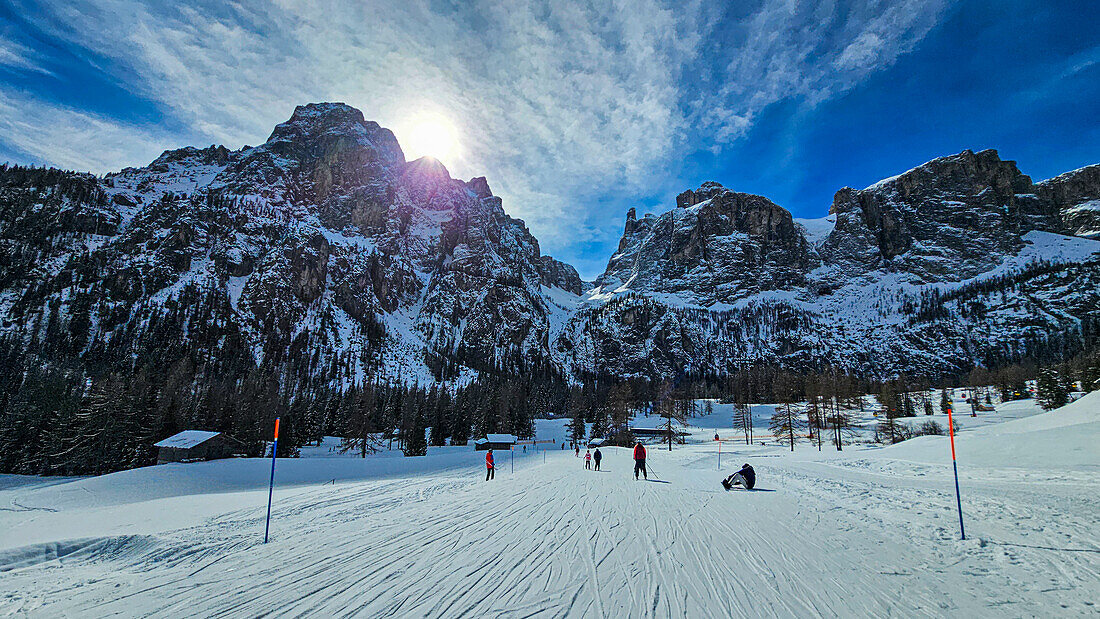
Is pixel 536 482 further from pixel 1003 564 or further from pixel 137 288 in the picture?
pixel 137 288

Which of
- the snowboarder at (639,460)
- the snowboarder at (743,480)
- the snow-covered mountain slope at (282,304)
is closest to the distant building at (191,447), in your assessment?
the snowboarder at (639,460)

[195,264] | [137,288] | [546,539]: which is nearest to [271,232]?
[195,264]

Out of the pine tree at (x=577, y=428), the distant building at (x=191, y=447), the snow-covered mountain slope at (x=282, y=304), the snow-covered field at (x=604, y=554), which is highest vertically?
the snow-covered mountain slope at (x=282, y=304)

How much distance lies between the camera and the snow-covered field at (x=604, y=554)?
517cm

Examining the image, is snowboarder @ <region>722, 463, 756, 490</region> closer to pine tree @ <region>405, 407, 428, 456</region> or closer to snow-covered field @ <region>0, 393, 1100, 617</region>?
snow-covered field @ <region>0, 393, 1100, 617</region>

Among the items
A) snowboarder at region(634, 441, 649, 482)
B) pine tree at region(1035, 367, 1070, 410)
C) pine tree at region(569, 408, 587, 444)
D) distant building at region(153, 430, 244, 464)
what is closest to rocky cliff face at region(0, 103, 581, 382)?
pine tree at region(569, 408, 587, 444)

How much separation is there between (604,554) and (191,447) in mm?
43858

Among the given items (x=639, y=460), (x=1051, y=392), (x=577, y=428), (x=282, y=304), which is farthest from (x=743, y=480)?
(x=282, y=304)

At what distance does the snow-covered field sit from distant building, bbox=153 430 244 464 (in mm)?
24769

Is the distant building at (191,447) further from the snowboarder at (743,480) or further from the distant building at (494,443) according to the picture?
the snowboarder at (743,480)

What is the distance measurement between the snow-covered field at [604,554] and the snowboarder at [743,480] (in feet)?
2.49

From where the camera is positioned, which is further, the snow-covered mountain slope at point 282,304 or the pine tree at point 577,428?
the snow-covered mountain slope at point 282,304

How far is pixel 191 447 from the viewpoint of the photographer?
37.0 metres

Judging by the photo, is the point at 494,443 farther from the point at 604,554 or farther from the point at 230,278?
the point at 230,278
